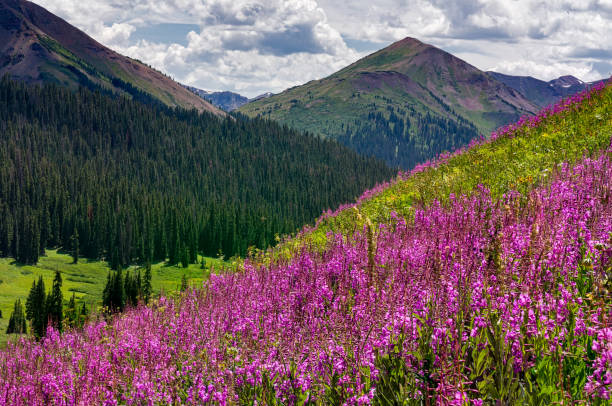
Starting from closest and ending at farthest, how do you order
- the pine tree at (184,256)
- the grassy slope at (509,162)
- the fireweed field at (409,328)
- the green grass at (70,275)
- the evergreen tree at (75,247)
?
the fireweed field at (409,328) < the grassy slope at (509,162) < the green grass at (70,275) < the pine tree at (184,256) < the evergreen tree at (75,247)

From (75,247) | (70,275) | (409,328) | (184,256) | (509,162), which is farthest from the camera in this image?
(75,247)

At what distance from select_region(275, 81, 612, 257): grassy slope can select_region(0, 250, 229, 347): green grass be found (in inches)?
3869

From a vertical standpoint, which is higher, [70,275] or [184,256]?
[184,256]

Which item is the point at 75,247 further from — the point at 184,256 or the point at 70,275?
the point at 184,256

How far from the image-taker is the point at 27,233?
145 m

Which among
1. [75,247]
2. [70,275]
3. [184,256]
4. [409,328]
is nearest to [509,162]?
[409,328]

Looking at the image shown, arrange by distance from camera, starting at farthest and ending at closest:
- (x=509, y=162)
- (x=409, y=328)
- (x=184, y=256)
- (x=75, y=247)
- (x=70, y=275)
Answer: (x=75, y=247) < (x=184, y=256) < (x=70, y=275) < (x=509, y=162) < (x=409, y=328)

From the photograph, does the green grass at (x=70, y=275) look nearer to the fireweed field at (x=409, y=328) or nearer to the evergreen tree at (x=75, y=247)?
the evergreen tree at (x=75, y=247)

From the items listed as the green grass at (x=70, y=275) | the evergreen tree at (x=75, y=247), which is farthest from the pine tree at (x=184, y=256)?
the evergreen tree at (x=75, y=247)

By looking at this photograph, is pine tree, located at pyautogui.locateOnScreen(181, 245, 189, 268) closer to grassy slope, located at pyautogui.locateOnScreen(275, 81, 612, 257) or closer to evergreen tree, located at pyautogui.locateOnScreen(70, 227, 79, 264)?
evergreen tree, located at pyautogui.locateOnScreen(70, 227, 79, 264)

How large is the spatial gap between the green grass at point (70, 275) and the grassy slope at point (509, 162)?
322 feet

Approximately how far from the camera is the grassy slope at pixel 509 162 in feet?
43.7

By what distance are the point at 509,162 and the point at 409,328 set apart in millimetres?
12505

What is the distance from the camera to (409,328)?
→ 197 inches
